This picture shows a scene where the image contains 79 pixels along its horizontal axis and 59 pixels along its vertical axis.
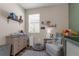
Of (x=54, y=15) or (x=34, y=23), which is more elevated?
(x=54, y=15)

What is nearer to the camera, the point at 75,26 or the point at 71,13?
the point at 75,26

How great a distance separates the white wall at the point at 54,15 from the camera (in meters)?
5.29

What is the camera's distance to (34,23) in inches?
229

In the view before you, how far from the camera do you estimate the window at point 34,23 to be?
225 inches

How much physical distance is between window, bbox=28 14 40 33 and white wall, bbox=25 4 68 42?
0.19 metres

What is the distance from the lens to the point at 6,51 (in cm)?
305

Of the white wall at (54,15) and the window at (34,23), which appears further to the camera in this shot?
the window at (34,23)

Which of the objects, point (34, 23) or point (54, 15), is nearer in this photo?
point (54, 15)

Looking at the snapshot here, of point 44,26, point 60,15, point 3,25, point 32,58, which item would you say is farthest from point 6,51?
point 60,15

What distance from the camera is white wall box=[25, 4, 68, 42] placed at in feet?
17.3

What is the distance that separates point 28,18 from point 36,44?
144cm

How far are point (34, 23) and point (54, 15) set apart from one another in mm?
1140

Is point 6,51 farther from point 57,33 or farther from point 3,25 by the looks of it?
point 57,33

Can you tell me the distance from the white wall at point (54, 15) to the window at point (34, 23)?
19cm
